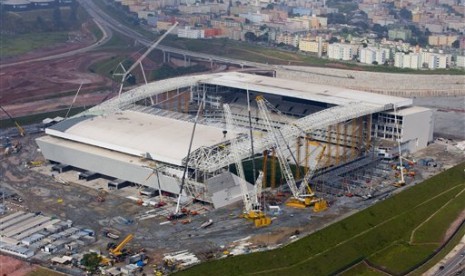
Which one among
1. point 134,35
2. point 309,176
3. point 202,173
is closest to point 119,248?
point 202,173

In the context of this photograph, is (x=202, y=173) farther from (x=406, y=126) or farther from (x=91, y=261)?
(x=406, y=126)

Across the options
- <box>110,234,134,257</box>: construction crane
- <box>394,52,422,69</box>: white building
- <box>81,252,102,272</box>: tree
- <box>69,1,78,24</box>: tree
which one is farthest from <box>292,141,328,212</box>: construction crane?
<box>69,1,78,24</box>: tree

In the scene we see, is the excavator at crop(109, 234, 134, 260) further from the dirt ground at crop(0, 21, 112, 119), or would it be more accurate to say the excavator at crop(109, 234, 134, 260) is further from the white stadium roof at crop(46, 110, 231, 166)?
the dirt ground at crop(0, 21, 112, 119)

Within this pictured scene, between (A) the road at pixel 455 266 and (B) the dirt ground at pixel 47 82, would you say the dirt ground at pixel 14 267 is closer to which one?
(A) the road at pixel 455 266

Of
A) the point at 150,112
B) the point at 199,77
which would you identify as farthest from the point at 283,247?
the point at 199,77

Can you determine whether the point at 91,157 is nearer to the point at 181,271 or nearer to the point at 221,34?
the point at 181,271

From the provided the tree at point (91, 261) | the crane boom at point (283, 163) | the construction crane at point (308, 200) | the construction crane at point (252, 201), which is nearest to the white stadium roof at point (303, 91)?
the crane boom at point (283, 163)

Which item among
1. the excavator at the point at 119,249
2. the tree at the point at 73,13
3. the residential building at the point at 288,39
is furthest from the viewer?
the tree at the point at 73,13
